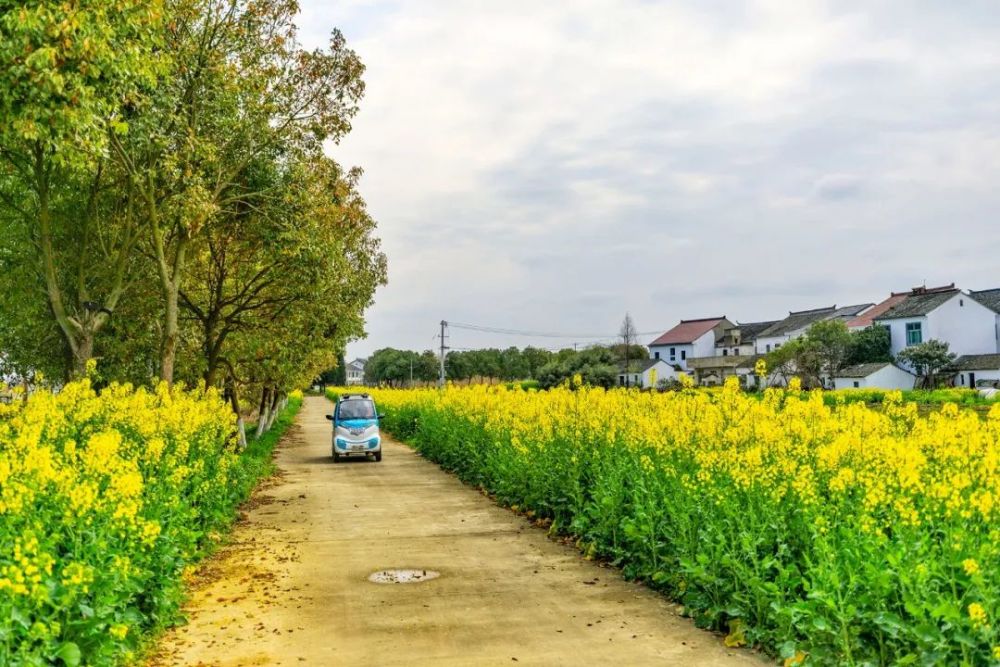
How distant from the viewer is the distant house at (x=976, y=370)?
198 feet

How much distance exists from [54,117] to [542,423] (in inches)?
333

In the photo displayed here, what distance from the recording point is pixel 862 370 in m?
66.0

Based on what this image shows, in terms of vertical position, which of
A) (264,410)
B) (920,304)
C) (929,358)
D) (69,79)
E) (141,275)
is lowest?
(264,410)

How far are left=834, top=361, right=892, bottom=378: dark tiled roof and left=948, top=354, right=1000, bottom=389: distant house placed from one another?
4920mm

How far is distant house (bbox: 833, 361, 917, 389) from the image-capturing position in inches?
2564

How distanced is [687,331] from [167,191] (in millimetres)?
94590

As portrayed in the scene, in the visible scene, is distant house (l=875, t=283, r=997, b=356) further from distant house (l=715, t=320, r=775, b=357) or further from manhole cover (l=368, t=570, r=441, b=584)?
manhole cover (l=368, t=570, r=441, b=584)

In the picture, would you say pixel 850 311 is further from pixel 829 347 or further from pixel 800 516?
pixel 800 516

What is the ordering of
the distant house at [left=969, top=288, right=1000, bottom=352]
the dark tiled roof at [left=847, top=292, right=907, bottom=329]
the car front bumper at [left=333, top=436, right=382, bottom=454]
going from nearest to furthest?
the car front bumper at [left=333, top=436, right=382, bottom=454] < the distant house at [left=969, top=288, right=1000, bottom=352] < the dark tiled roof at [left=847, top=292, right=907, bottom=329]

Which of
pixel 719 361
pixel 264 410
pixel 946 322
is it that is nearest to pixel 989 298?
pixel 946 322

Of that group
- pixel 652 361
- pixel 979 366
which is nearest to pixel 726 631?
pixel 979 366

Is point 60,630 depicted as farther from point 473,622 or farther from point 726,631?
point 726,631

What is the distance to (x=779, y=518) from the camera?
697 centimetres

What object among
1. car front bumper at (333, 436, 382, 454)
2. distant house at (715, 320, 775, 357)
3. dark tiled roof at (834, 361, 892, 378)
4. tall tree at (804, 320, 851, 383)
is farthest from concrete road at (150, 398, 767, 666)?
distant house at (715, 320, 775, 357)
